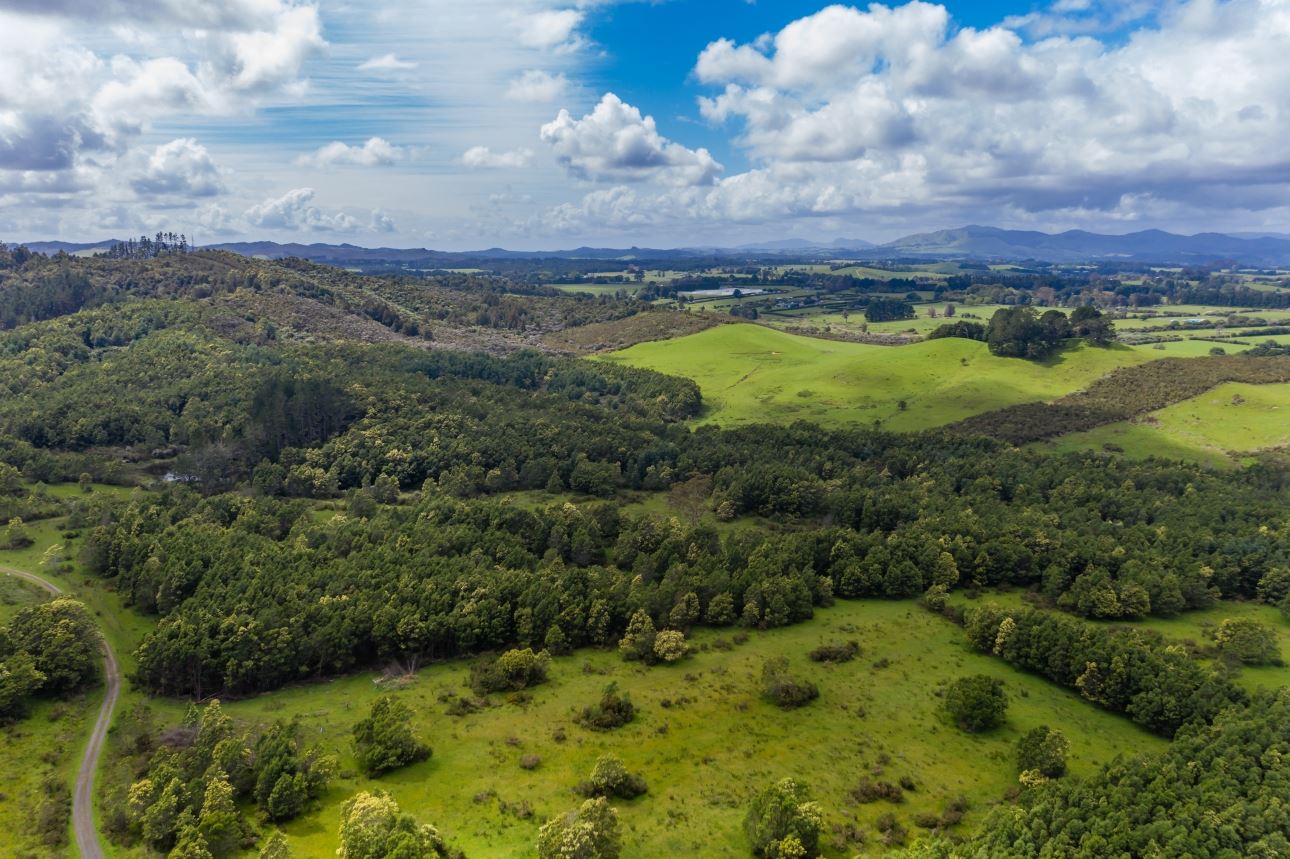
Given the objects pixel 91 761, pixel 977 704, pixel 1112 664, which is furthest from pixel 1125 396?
pixel 91 761

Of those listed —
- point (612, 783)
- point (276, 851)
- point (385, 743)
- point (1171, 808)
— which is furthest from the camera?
point (385, 743)

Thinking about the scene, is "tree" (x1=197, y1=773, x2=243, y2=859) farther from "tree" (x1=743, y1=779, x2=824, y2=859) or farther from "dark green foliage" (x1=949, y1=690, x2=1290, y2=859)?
"dark green foliage" (x1=949, y1=690, x2=1290, y2=859)

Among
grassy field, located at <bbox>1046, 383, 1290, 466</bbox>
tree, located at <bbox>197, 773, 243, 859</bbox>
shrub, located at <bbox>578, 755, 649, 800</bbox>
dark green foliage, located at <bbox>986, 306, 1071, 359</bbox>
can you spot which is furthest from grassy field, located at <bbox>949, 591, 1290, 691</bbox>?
dark green foliage, located at <bbox>986, 306, 1071, 359</bbox>

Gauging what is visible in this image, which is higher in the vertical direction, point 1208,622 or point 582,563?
point 582,563

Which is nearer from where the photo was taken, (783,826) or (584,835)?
(584,835)

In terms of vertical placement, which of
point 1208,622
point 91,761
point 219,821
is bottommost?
point 91,761

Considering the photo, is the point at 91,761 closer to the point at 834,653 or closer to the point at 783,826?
the point at 783,826
